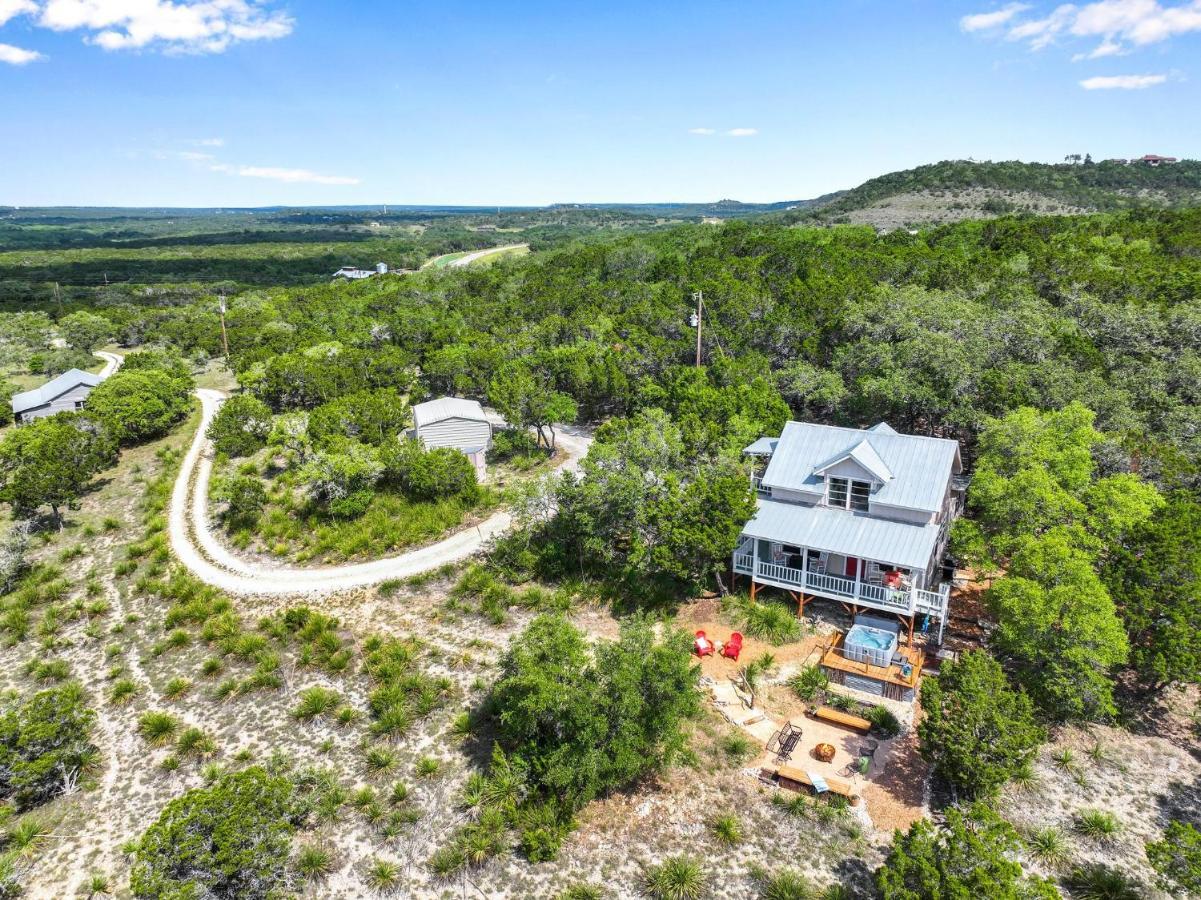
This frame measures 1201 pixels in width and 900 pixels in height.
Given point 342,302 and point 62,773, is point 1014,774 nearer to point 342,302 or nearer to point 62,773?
point 62,773

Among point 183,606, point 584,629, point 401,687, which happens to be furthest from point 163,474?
point 584,629

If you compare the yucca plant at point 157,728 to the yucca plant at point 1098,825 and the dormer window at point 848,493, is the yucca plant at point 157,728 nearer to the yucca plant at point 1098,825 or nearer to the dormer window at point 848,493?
the dormer window at point 848,493

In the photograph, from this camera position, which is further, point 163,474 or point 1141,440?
point 163,474

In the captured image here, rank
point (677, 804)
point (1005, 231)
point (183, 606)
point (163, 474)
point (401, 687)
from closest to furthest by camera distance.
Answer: point (677, 804)
point (401, 687)
point (183, 606)
point (163, 474)
point (1005, 231)

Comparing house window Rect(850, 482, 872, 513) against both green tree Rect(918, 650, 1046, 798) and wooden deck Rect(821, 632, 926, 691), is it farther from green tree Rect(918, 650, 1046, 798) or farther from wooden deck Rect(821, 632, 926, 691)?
green tree Rect(918, 650, 1046, 798)

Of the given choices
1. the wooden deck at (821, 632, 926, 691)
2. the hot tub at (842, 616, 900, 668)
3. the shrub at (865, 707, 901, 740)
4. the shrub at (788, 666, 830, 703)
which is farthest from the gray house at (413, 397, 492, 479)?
the shrub at (865, 707, 901, 740)
